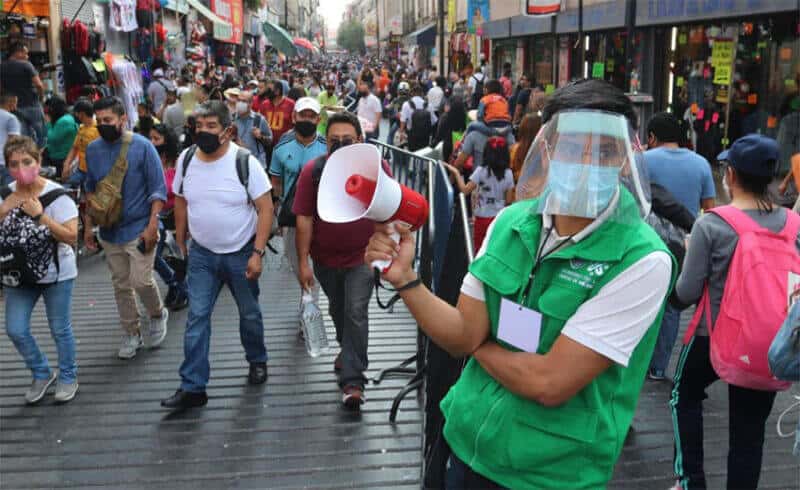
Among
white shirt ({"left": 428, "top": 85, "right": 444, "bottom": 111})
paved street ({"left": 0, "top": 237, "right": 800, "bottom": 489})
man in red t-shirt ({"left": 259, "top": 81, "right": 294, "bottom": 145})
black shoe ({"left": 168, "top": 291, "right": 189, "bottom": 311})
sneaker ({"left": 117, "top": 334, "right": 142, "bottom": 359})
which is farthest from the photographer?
white shirt ({"left": 428, "top": 85, "right": 444, "bottom": 111})

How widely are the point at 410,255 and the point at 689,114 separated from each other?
46.9ft

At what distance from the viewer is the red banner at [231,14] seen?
34341 millimetres

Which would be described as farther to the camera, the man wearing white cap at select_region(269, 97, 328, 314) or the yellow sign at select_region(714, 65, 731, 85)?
the yellow sign at select_region(714, 65, 731, 85)

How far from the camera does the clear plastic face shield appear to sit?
2.05 metres

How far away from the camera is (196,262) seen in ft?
16.6

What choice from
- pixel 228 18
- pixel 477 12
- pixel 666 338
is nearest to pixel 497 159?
pixel 666 338

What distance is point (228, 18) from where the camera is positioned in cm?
3766

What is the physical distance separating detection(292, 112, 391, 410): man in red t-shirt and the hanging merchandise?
14377 mm

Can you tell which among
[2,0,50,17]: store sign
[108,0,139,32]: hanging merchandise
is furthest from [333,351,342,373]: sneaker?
[108,0,139,32]: hanging merchandise

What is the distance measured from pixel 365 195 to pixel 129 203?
3872 mm

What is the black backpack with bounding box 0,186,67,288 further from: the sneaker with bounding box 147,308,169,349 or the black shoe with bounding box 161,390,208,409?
the sneaker with bounding box 147,308,169,349

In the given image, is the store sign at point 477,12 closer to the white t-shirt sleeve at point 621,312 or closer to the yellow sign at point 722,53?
the yellow sign at point 722,53

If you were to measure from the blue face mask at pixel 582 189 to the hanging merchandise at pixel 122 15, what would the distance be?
17.3 metres

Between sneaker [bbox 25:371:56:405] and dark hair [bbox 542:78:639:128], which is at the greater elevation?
dark hair [bbox 542:78:639:128]
